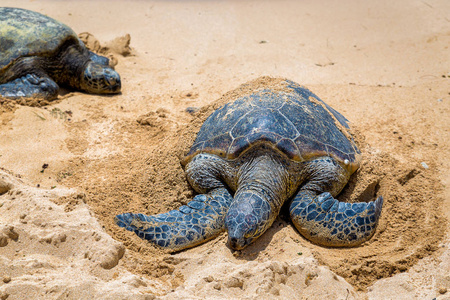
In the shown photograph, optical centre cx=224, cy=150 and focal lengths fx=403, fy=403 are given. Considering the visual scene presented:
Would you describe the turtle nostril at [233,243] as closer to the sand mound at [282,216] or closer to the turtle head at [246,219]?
the turtle head at [246,219]

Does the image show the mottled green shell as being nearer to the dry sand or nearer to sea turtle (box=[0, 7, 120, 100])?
sea turtle (box=[0, 7, 120, 100])

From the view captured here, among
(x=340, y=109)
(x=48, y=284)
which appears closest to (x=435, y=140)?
(x=340, y=109)

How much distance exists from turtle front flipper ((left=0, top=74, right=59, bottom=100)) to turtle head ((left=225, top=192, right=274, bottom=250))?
362 centimetres

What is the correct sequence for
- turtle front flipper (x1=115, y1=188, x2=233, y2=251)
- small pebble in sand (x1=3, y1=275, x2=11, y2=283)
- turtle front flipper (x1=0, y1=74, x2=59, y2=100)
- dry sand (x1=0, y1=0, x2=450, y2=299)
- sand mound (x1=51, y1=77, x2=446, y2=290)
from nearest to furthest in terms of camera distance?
1. small pebble in sand (x1=3, y1=275, x2=11, y2=283)
2. dry sand (x1=0, y1=0, x2=450, y2=299)
3. sand mound (x1=51, y1=77, x2=446, y2=290)
4. turtle front flipper (x1=115, y1=188, x2=233, y2=251)
5. turtle front flipper (x1=0, y1=74, x2=59, y2=100)

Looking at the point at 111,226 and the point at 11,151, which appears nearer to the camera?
the point at 111,226

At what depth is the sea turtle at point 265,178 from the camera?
10.7 ft

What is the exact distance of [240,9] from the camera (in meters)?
10.0

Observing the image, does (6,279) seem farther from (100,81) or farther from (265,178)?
(100,81)

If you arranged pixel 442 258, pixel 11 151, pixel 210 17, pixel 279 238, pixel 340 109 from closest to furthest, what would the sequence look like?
pixel 442 258, pixel 279 238, pixel 11 151, pixel 340 109, pixel 210 17

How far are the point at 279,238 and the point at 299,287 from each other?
26.0 inches

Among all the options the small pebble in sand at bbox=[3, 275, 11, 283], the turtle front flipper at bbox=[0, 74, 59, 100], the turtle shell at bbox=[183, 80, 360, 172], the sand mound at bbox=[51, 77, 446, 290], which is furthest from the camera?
the turtle front flipper at bbox=[0, 74, 59, 100]

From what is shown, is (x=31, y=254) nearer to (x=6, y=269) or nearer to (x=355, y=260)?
(x=6, y=269)

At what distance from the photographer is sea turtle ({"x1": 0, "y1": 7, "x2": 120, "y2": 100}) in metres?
5.68

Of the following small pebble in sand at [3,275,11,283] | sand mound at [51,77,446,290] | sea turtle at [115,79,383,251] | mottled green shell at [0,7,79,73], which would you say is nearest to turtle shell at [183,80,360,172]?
sea turtle at [115,79,383,251]
